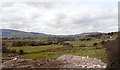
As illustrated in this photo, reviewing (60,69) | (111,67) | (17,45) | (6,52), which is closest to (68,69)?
(60,69)

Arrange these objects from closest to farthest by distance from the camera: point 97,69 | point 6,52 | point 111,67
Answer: point 111,67 → point 97,69 → point 6,52

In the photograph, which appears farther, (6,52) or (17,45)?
(17,45)

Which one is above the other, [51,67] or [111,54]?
[111,54]

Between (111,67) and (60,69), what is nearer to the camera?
(111,67)

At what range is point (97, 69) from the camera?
2878 centimetres

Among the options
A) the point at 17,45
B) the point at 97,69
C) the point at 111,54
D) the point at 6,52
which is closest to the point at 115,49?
the point at 111,54

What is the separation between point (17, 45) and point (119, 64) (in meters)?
59.2

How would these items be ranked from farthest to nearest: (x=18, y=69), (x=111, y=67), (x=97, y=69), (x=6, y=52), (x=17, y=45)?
(x=17, y=45), (x=6, y=52), (x=18, y=69), (x=97, y=69), (x=111, y=67)

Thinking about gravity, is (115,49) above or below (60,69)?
above

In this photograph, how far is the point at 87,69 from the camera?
96.2 ft

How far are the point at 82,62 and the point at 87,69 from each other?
4.57 metres

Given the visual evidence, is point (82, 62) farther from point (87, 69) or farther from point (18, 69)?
point (18, 69)

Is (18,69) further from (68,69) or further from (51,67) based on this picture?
(68,69)

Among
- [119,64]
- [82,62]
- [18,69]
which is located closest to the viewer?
[119,64]
